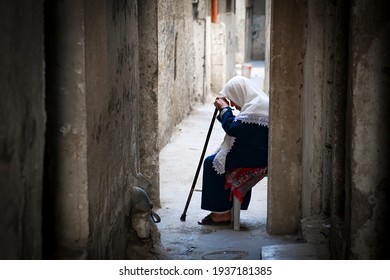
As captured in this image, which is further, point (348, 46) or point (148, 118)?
point (148, 118)

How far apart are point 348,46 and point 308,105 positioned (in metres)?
1.35

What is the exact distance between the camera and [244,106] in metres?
5.97

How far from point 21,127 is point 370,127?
1644 mm

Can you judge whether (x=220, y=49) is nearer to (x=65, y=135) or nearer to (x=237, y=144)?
(x=237, y=144)

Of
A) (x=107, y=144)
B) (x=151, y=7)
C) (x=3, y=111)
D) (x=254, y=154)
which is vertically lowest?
(x=254, y=154)

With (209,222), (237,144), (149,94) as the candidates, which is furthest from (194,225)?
(149,94)

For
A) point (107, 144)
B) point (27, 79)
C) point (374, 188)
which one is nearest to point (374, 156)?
point (374, 188)

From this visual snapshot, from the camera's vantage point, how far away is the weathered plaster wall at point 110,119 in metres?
3.50

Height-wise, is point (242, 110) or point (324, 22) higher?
point (324, 22)

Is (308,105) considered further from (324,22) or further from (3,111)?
(3,111)

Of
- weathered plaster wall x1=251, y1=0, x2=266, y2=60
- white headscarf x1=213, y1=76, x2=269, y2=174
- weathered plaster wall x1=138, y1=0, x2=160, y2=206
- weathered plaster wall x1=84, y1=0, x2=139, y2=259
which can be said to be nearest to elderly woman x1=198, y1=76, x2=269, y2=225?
white headscarf x1=213, y1=76, x2=269, y2=174

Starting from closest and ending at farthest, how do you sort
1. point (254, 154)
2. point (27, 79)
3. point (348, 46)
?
1. point (27, 79)
2. point (348, 46)
3. point (254, 154)

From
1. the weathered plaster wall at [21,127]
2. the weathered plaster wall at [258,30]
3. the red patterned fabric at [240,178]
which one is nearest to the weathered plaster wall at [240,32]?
the weathered plaster wall at [258,30]
